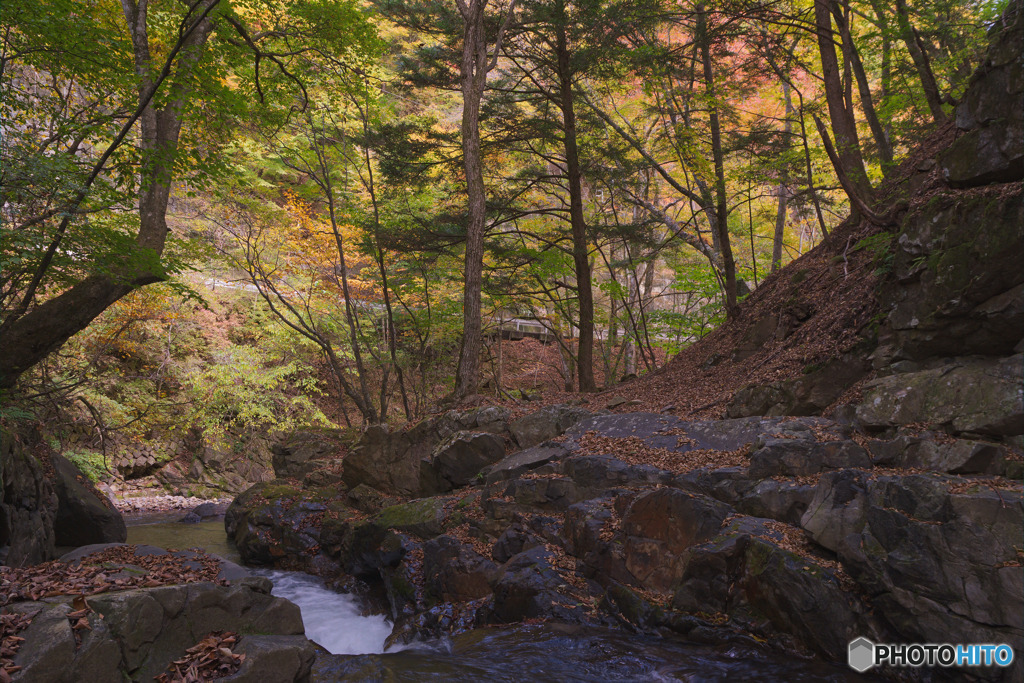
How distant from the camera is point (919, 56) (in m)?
9.71

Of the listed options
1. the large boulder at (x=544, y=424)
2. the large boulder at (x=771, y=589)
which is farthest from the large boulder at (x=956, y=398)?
the large boulder at (x=544, y=424)

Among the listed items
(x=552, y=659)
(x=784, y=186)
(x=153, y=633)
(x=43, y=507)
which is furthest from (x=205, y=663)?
(x=784, y=186)

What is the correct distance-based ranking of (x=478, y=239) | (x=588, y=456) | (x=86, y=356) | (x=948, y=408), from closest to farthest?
(x=948, y=408)
(x=588, y=456)
(x=478, y=239)
(x=86, y=356)

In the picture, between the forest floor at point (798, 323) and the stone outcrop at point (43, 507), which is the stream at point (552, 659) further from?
the stone outcrop at point (43, 507)

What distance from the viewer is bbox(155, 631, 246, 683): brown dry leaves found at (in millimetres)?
4133

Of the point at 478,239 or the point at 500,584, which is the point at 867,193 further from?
the point at 500,584

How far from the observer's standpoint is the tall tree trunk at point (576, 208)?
12.4 metres

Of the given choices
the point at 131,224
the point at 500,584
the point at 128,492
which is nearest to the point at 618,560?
the point at 500,584

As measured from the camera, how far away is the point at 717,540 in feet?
17.3

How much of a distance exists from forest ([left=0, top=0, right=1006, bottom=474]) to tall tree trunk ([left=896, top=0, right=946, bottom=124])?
6 cm

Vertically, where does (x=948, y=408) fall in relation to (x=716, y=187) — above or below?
below

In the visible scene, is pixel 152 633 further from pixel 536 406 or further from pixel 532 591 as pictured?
pixel 536 406

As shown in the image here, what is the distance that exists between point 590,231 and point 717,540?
28.8ft

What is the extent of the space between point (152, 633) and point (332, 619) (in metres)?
3.63
